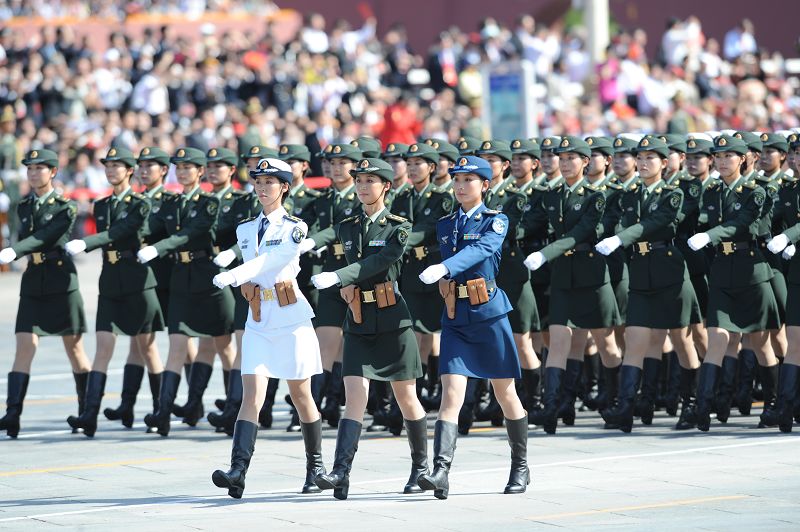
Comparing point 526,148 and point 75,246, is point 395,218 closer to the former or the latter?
point 526,148

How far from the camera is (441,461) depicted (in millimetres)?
9992

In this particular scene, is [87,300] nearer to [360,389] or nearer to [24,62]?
[24,62]

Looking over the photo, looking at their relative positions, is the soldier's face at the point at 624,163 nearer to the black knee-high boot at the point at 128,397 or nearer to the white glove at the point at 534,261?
the white glove at the point at 534,261

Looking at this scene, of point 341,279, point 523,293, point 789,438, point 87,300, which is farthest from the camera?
point 87,300

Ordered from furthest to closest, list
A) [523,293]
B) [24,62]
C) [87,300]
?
[24,62] < [87,300] < [523,293]

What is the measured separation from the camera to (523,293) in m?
13.0

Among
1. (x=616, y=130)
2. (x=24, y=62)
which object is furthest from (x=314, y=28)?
(x=616, y=130)

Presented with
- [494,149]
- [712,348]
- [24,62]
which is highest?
[24,62]

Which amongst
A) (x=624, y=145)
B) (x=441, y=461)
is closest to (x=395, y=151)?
(x=624, y=145)

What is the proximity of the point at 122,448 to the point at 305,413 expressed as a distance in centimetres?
269

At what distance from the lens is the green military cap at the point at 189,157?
44.0ft

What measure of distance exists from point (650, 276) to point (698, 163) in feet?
3.22

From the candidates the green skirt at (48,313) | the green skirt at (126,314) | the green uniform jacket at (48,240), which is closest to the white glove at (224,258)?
the green skirt at (126,314)

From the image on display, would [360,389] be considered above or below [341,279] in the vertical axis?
below
